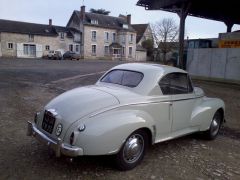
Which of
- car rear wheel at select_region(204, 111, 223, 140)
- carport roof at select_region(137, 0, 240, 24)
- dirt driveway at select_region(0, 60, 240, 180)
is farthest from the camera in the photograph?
carport roof at select_region(137, 0, 240, 24)

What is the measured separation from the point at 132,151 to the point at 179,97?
5.14 ft

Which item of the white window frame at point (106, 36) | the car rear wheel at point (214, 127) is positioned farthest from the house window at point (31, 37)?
the car rear wheel at point (214, 127)

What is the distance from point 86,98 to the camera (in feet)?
14.7

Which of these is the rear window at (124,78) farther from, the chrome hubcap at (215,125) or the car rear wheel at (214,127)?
the chrome hubcap at (215,125)

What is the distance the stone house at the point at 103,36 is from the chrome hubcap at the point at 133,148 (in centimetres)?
5223

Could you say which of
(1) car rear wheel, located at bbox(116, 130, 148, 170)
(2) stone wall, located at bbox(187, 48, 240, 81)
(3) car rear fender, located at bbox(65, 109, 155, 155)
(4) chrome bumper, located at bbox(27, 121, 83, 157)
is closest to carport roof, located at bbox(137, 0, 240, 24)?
(2) stone wall, located at bbox(187, 48, 240, 81)

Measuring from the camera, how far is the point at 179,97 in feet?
17.6

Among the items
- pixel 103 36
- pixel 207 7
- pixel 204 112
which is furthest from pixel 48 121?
pixel 103 36

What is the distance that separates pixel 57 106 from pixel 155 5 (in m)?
14.3

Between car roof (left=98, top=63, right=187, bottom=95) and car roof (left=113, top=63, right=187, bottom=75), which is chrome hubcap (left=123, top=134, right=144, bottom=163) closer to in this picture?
car roof (left=98, top=63, right=187, bottom=95)

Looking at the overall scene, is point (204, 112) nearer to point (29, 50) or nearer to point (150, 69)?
point (150, 69)

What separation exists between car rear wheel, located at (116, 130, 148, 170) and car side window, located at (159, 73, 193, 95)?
103 cm

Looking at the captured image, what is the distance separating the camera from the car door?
17.1 ft

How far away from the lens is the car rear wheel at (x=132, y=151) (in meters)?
4.30
